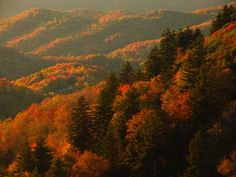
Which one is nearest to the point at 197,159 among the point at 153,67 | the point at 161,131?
the point at 161,131

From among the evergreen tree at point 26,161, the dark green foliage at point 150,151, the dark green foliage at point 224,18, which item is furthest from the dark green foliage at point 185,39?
the evergreen tree at point 26,161

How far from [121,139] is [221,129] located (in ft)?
67.9

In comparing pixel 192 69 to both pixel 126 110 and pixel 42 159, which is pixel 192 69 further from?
pixel 42 159

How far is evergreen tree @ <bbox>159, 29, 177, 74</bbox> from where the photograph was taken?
395ft

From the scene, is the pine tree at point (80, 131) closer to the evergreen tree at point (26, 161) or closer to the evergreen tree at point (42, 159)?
the evergreen tree at point (42, 159)

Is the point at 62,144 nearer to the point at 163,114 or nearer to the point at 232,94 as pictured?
the point at 163,114

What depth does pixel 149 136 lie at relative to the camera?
90.8 meters

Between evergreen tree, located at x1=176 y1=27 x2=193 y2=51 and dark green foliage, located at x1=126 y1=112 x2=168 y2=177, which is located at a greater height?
evergreen tree, located at x1=176 y1=27 x2=193 y2=51

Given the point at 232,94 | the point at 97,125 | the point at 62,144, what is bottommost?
the point at 62,144

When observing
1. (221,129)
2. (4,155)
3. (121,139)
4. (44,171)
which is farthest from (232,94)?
(4,155)

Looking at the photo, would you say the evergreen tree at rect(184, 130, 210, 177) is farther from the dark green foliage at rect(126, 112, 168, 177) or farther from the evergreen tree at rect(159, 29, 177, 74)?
the evergreen tree at rect(159, 29, 177, 74)

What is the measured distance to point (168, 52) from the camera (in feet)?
407

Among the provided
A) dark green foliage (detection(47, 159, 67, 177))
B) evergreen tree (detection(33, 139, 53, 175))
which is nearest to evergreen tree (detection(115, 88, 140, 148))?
dark green foliage (detection(47, 159, 67, 177))

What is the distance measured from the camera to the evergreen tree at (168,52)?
120m
